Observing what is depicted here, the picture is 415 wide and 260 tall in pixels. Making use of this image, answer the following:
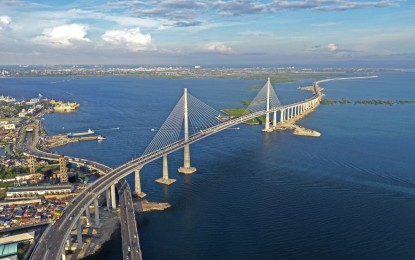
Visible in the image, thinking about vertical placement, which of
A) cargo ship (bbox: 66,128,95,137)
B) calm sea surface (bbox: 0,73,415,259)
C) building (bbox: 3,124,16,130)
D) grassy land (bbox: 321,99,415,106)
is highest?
grassy land (bbox: 321,99,415,106)

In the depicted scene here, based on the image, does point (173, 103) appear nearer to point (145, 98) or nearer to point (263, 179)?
point (145, 98)

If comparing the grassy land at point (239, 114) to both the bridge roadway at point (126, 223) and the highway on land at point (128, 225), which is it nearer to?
the bridge roadway at point (126, 223)

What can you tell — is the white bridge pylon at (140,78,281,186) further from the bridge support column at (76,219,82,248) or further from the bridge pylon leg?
the bridge support column at (76,219,82,248)

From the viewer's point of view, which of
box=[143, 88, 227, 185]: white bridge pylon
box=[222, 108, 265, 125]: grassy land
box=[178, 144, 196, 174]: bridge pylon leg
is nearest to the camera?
box=[178, 144, 196, 174]: bridge pylon leg

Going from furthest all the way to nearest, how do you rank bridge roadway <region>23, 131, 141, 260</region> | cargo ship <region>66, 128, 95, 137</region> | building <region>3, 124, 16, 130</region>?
1. building <region>3, 124, 16, 130</region>
2. cargo ship <region>66, 128, 95, 137</region>
3. bridge roadway <region>23, 131, 141, 260</region>

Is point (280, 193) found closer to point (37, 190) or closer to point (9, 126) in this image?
point (37, 190)

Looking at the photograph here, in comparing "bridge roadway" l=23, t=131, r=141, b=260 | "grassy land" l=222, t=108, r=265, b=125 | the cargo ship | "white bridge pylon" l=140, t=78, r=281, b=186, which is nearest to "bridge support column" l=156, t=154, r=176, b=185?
"white bridge pylon" l=140, t=78, r=281, b=186

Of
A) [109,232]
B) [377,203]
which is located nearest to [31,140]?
[109,232]

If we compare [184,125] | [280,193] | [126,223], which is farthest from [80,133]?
[280,193]

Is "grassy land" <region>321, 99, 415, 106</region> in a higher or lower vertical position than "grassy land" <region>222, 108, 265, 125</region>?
higher
